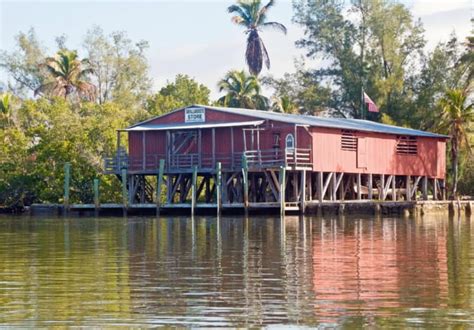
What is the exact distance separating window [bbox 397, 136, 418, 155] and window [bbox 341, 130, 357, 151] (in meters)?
3.97

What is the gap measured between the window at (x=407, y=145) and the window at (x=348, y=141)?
3.97 meters

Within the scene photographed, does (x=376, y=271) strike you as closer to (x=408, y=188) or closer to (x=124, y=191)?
(x=124, y=191)

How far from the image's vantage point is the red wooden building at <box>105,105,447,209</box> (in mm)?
56594

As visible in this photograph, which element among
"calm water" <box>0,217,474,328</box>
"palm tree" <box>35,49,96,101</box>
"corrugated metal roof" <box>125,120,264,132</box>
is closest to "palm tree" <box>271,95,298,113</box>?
"palm tree" <box>35,49,96,101</box>

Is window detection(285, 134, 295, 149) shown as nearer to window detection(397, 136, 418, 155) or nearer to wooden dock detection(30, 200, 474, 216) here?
wooden dock detection(30, 200, 474, 216)

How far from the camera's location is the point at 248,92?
8838cm

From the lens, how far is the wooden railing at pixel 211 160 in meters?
55.6

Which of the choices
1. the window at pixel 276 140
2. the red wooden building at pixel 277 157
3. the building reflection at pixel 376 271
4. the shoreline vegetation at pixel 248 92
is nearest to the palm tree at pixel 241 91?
the shoreline vegetation at pixel 248 92

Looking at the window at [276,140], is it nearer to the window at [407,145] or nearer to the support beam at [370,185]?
the support beam at [370,185]

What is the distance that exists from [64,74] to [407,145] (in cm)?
3547

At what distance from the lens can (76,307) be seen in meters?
17.0

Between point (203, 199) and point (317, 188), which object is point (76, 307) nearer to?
point (317, 188)

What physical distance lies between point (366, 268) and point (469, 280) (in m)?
3.05

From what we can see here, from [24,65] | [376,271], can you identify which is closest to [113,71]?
[24,65]
